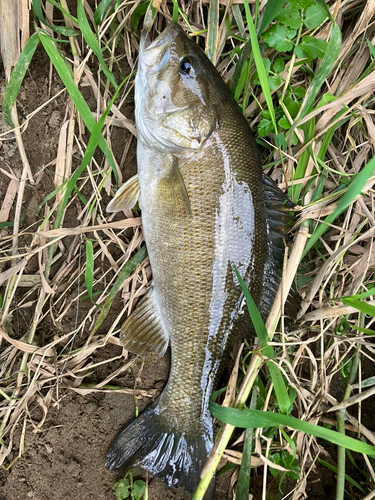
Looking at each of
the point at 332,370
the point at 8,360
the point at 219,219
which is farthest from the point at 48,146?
the point at 332,370

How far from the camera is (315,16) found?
1771 millimetres

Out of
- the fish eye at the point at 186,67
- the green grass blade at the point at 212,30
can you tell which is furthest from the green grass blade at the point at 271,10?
the fish eye at the point at 186,67

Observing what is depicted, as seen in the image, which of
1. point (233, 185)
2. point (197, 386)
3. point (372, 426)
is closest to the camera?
point (233, 185)

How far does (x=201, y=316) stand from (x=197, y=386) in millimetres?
407

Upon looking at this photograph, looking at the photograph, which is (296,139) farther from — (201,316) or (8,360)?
(8,360)

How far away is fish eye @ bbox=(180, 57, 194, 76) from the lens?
1.73 meters

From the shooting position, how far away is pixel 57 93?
2045mm

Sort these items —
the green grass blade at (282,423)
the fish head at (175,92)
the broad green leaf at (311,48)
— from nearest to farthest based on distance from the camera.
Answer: the green grass blade at (282,423) < the fish head at (175,92) < the broad green leaf at (311,48)

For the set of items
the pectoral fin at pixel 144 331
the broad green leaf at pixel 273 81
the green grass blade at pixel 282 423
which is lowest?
the green grass blade at pixel 282 423

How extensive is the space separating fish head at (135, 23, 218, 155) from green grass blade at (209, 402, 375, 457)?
130 cm

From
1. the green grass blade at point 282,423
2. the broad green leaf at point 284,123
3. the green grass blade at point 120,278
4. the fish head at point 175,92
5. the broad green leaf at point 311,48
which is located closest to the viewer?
the green grass blade at point 282,423

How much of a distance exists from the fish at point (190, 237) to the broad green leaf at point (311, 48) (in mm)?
437

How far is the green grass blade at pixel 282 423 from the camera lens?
1599 mm

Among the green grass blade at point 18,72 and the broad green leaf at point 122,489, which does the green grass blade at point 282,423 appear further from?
the green grass blade at point 18,72
